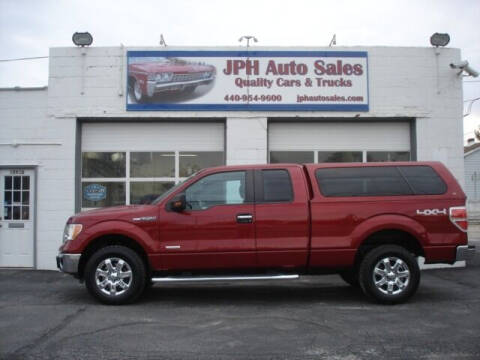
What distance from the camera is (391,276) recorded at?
7012 mm

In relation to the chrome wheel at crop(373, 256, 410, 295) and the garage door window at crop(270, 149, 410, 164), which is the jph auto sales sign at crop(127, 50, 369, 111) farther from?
the chrome wheel at crop(373, 256, 410, 295)

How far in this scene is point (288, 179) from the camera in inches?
285

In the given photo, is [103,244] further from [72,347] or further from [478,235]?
[478,235]

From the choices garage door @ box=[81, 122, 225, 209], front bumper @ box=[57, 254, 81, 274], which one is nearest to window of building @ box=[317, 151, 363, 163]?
garage door @ box=[81, 122, 225, 209]

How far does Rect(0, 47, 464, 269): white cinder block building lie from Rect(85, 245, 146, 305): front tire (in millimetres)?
4405

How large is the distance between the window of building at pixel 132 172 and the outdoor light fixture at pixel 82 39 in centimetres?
245

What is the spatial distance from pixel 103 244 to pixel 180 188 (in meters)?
1.37

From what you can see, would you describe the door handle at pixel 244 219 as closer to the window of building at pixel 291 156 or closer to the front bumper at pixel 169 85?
the window of building at pixel 291 156

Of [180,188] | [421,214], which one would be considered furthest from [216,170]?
[421,214]

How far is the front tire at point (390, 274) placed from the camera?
6965 mm

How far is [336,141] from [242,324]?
659 cm

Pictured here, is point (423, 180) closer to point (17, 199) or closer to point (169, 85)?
point (169, 85)

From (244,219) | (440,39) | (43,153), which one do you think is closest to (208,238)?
(244,219)

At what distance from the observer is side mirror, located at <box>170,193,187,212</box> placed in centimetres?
692
